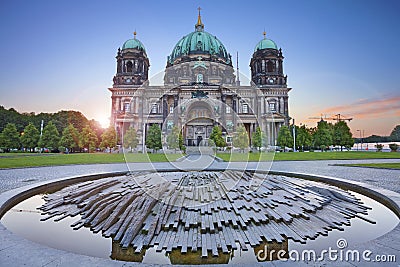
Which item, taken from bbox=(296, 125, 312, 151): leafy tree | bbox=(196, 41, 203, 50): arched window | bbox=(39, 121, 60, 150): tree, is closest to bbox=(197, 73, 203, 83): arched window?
bbox=(196, 41, 203, 50): arched window

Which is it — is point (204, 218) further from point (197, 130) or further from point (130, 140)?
point (197, 130)

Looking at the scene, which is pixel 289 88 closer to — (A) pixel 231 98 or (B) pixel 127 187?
(A) pixel 231 98

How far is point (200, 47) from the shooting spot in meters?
65.6

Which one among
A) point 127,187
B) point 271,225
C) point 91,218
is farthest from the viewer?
point 127,187

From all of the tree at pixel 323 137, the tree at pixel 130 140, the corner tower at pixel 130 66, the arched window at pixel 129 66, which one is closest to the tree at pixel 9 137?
the tree at pixel 130 140

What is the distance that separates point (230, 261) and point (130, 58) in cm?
6212

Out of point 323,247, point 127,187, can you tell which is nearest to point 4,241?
point 127,187

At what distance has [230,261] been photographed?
3660 millimetres

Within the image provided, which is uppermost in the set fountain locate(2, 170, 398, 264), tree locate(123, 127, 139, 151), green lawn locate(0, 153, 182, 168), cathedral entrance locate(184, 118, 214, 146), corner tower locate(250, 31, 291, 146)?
corner tower locate(250, 31, 291, 146)

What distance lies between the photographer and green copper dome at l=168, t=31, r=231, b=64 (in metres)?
66.1

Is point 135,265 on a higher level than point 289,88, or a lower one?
lower

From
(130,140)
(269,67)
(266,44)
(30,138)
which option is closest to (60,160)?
(130,140)

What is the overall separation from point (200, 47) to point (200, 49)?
0.68 m

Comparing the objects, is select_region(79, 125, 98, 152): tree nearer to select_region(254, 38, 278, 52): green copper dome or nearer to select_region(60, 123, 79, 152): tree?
select_region(60, 123, 79, 152): tree
